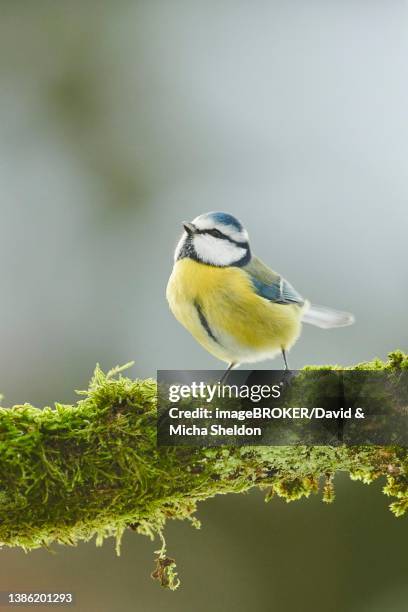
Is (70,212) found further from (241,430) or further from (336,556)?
(241,430)

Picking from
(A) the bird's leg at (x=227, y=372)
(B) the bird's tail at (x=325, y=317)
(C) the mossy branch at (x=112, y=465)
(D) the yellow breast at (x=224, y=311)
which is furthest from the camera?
(B) the bird's tail at (x=325, y=317)

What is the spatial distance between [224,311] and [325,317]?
34 centimetres

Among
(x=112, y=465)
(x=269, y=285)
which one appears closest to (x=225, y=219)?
(x=269, y=285)

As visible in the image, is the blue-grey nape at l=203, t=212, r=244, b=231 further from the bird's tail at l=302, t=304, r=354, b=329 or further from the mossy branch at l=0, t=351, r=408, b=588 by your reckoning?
the mossy branch at l=0, t=351, r=408, b=588

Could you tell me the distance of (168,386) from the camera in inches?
61.5

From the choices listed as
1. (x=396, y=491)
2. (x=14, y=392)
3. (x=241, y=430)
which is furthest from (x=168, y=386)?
(x=14, y=392)

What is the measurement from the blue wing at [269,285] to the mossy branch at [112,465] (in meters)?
0.38

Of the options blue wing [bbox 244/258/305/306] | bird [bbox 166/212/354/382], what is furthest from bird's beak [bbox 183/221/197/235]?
blue wing [bbox 244/258/305/306]

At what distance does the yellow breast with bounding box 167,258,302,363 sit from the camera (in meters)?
1.78

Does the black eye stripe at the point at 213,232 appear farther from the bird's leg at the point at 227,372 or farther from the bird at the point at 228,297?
the bird's leg at the point at 227,372

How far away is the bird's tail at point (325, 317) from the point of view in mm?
1931

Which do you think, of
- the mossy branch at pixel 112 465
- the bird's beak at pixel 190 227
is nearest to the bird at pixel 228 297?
the bird's beak at pixel 190 227

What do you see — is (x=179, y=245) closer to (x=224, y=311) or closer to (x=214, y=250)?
(x=214, y=250)

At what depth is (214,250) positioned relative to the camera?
1846 mm
